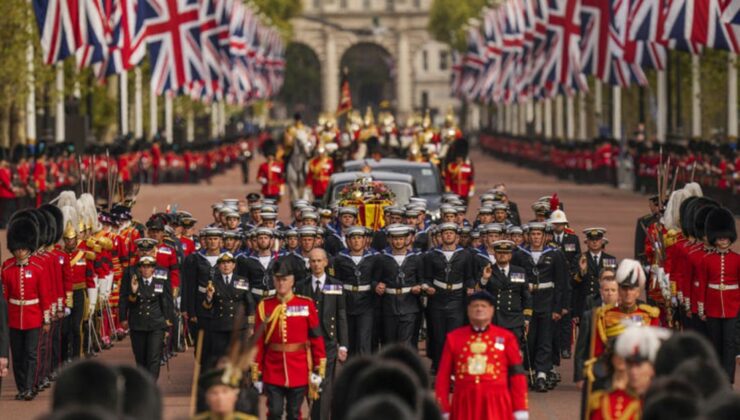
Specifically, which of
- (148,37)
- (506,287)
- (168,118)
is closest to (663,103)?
(148,37)

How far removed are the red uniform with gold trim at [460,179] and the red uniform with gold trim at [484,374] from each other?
2340 centimetres

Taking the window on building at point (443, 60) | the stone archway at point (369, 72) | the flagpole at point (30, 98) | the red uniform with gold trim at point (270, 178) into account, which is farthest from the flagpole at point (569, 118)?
the window on building at point (443, 60)

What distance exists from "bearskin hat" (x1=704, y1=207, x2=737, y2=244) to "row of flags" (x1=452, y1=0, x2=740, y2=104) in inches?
570

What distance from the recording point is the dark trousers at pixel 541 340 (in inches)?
741

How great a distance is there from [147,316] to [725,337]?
5.00 metres

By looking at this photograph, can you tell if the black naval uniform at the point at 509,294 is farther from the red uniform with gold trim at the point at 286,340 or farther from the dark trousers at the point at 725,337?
the red uniform with gold trim at the point at 286,340

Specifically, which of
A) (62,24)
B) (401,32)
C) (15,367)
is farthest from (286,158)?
(401,32)

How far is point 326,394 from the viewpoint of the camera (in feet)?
51.5

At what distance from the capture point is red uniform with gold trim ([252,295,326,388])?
48.3ft

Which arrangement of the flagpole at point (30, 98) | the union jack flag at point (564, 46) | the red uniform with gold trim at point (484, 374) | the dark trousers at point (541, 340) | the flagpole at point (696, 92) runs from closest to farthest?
the red uniform with gold trim at point (484, 374) < the dark trousers at point (541, 340) < the flagpole at point (30, 98) < the union jack flag at point (564, 46) < the flagpole at point (696, 92)

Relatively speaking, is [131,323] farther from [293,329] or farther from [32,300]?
[293,329]

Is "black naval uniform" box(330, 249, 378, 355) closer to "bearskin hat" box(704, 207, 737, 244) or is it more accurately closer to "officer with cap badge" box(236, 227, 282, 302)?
"officer with cap badge" box(236, 227, 282, 302)

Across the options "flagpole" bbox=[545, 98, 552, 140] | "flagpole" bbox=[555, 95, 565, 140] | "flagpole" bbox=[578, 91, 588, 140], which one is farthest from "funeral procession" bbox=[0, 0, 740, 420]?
"flagpole" bbox=[545, 98, 552, 140]

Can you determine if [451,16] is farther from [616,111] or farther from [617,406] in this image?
[617,406]
